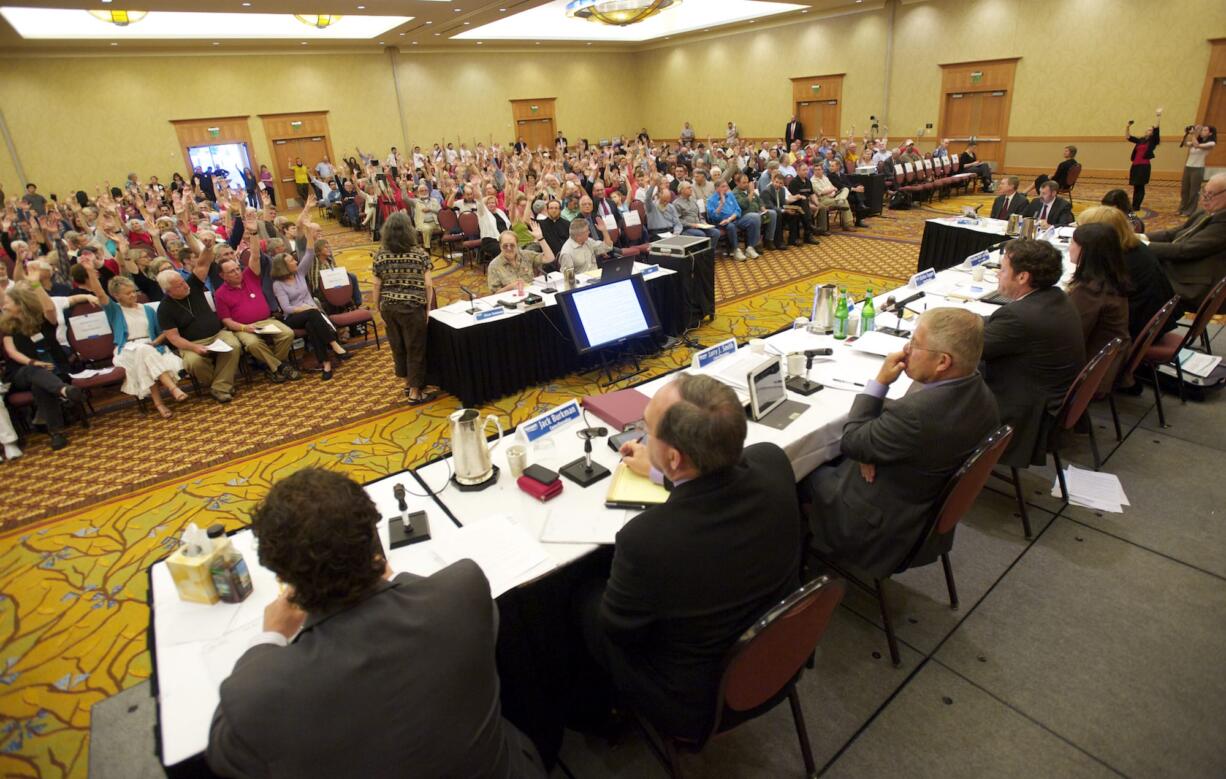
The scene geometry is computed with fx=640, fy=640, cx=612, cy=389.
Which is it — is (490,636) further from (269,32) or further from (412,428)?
(269,32)

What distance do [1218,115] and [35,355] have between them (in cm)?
1830

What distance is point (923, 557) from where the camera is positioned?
2445mm

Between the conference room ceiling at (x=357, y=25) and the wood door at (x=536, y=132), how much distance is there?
90.2 inches

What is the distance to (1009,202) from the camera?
23.1 feet

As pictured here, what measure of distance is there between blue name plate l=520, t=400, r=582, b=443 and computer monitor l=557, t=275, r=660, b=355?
1.81m

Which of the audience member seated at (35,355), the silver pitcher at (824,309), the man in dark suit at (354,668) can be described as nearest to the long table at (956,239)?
the silver pitcher at (824,309)

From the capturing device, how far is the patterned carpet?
270cm

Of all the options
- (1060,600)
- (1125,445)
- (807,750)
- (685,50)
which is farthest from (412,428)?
(685,50)

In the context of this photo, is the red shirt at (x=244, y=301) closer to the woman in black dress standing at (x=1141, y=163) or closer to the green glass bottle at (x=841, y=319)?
the green glass bottle at (x=841, y=319)

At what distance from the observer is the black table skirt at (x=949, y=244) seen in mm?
6480

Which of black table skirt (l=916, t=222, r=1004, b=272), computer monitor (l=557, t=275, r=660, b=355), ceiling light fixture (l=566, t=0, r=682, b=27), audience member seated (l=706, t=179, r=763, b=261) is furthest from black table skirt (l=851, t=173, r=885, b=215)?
computer monitor (l=557, t=275, r=660, b=355)

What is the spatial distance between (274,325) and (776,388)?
4734 millimetres

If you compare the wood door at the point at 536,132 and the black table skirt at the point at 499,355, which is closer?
the black table skirt at the point at 499,355

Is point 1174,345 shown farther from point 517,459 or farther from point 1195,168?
point 1195,168
